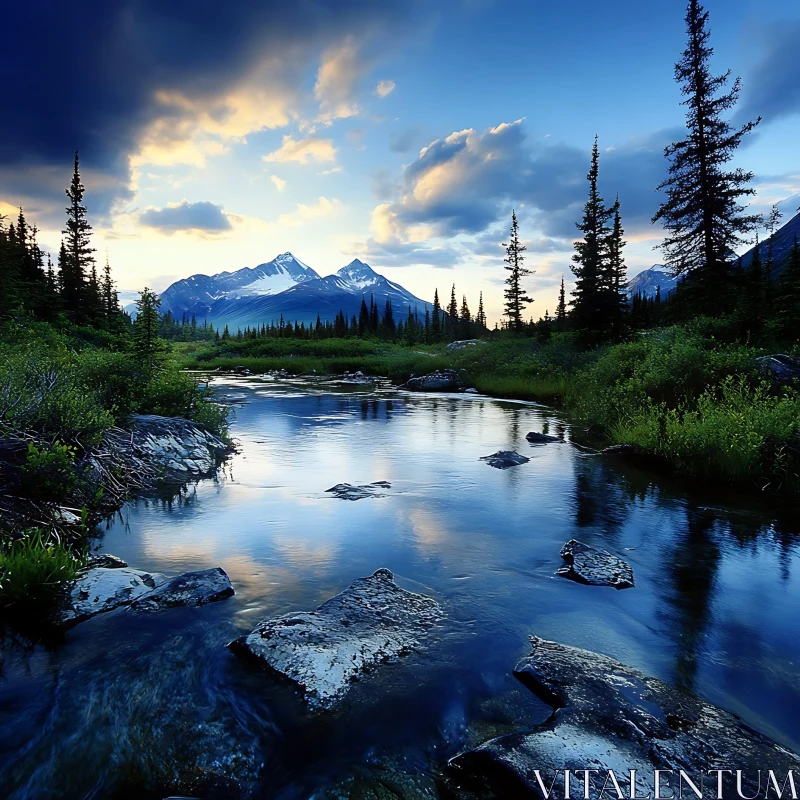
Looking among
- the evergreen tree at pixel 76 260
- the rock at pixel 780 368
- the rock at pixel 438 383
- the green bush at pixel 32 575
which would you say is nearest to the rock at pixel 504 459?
the rock at pixel 780 368

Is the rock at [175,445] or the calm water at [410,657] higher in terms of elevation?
the rock at [175,445]

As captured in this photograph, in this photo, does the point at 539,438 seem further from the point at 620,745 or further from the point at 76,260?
the point at 76,260

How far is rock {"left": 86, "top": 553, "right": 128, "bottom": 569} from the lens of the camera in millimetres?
6388

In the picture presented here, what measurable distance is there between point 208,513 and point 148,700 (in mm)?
5411

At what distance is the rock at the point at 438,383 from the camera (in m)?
35.3

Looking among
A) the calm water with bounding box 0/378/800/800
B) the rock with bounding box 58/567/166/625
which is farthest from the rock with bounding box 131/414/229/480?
the rock with bounding box 58/567/166/625

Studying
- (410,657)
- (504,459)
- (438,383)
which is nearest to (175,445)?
(504,459)

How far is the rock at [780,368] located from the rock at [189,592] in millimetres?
15054

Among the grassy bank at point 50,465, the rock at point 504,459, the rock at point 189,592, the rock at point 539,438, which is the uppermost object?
the grassy bank at point 50,465

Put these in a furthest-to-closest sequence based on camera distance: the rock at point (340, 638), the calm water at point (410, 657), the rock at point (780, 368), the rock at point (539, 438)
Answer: the rock at point (539, 438)
the rock at point (780, 368)
the rock at point (340, 638)
the calm water at point (410, 657)

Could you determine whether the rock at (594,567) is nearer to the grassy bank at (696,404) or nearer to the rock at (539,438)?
the grassy bank at (696,404)

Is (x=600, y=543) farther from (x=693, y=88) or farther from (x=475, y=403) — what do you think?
(x=693, y=88)

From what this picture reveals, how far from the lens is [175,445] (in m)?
12.1

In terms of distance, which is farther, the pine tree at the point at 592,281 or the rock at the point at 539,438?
the pine tree at the point at 592,281
